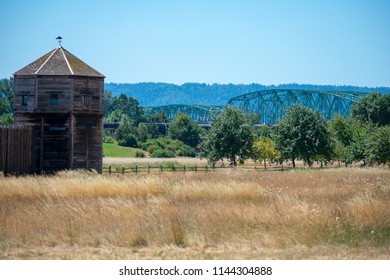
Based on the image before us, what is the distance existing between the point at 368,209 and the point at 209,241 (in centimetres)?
496

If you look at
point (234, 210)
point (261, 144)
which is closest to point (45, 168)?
point (234, 210)

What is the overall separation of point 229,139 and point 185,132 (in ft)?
244

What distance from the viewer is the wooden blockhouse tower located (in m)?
42.8

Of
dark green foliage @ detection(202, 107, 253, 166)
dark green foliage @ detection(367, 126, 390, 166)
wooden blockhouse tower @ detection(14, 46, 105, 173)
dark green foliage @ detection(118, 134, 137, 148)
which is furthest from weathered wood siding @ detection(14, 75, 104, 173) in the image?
dark green foliage @ detection(118, 134, 137, 148)

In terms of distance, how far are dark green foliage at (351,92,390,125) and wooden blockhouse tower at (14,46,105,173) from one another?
84119mm

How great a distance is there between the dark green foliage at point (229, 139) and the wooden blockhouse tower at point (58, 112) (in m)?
28.6

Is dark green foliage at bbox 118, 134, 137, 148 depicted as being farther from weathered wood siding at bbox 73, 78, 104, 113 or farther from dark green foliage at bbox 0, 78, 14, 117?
weathered wood siding at bbox 73, 78, 104, 113

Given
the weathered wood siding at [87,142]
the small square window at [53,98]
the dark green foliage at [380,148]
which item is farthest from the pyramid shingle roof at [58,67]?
the dark green foliage at [380,148]

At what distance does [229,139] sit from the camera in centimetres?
7112

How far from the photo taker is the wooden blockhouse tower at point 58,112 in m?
42.8

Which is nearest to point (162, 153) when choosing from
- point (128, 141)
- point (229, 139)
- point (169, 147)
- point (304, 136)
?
point (169, 147)

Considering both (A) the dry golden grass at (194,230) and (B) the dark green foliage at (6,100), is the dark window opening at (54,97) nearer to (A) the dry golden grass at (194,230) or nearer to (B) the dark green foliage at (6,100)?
(A) the dry golden grass at (194,230)
